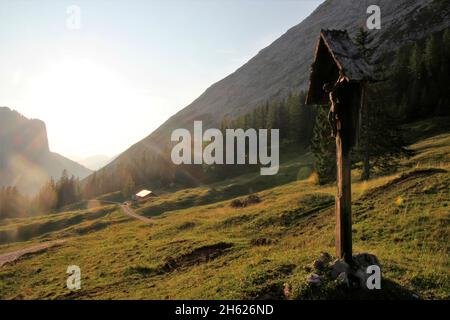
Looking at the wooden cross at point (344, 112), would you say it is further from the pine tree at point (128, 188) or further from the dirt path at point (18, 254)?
the pine tree at point (128, 188)

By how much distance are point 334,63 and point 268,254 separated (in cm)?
1224

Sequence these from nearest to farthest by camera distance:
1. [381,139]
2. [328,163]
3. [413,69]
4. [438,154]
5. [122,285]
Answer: [122,285] < [381,139] < [438,154] < [328,163] < [413,69]

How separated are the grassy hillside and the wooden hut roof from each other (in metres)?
5.83

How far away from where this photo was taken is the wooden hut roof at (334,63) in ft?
33.1

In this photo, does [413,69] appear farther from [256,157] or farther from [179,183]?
[179,183]

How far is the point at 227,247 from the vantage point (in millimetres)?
26297

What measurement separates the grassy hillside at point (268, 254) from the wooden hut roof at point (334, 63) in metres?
5.83

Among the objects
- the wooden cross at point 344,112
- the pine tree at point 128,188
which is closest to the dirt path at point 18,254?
the wooden cross at point 344,112

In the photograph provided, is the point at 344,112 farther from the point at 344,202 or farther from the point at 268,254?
the point at 268,254

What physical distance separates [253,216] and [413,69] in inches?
3663

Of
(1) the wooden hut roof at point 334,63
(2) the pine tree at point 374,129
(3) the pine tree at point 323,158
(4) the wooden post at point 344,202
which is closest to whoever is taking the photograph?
(1) the wooden hut roof at point 334,63

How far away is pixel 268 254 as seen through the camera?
20516mm

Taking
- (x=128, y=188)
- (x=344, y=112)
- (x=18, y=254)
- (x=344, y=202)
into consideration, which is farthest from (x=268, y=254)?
(x=128, y=188)
